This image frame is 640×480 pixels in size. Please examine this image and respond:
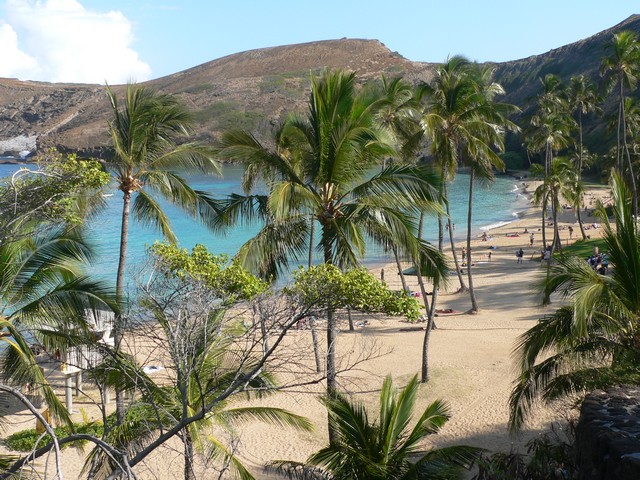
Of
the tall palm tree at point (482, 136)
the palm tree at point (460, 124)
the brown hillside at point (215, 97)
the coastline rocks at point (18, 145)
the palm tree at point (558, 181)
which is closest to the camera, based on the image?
the tall palm tree at point (482, 136)

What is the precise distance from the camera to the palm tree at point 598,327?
803 cm

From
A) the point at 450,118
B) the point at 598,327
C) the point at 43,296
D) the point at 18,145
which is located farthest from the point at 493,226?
the point at 18,145

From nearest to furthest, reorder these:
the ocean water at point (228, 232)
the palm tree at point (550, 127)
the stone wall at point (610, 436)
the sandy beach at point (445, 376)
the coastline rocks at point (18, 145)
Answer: the stone wall at point (610, 436) → the sandy beach at point (445, 376) → the palm tree at point (550, 127) → the ocean water at point (228, 232) → the coastline rocks at point (18, 145)

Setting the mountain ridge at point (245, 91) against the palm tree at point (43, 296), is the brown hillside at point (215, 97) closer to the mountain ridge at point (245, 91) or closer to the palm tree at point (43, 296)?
the mountain ridge at point (245, 91)

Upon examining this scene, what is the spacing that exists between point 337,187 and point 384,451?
4134mm

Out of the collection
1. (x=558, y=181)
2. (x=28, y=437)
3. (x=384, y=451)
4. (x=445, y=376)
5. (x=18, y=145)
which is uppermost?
(x=18, y=145)

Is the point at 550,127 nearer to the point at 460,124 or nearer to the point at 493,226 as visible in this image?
the point at 493,226

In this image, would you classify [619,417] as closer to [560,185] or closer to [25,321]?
[25,321]

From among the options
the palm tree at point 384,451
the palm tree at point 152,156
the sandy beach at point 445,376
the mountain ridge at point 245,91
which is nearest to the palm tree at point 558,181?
the sandy beach at point 445,376

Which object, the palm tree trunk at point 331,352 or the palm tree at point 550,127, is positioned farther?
the palm tree at point 550,127

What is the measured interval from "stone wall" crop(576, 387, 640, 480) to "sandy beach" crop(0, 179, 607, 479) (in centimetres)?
211

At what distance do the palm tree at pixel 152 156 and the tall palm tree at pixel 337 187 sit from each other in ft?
6.38

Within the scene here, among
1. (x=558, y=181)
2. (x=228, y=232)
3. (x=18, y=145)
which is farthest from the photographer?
(x=18, y=145)

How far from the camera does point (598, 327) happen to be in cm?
870
